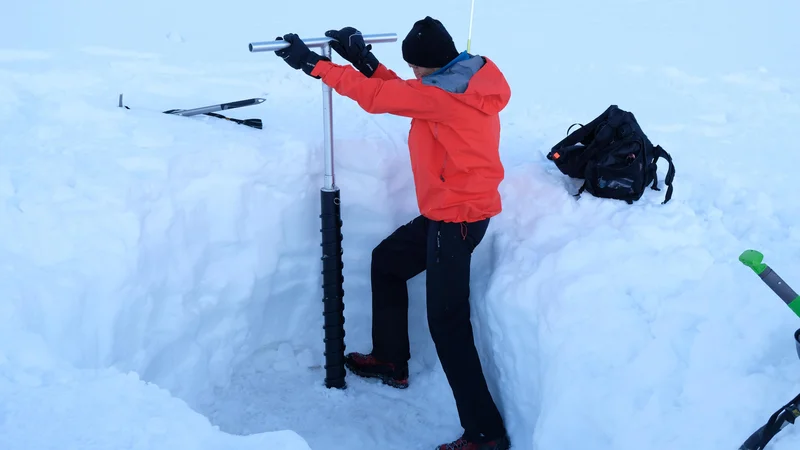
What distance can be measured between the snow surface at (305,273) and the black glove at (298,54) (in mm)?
867

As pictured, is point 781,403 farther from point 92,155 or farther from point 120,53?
point 120,53

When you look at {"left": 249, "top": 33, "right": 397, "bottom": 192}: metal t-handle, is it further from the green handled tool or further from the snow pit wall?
the green handled tool

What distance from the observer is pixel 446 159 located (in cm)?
319

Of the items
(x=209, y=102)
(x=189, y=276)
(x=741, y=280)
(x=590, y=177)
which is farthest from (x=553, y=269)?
(x=209, y=102)

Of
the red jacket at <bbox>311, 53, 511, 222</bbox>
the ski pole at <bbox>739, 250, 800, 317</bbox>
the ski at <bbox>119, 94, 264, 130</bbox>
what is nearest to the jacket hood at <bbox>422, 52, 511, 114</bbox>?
the red jacket at <bbox>311, 53, 511, 222</bbox>

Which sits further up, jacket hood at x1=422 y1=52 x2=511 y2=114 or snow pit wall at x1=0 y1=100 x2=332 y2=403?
jacket hood at x1=422 y1=52 x2=511 y2=114

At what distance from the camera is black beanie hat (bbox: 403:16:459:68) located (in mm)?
3021

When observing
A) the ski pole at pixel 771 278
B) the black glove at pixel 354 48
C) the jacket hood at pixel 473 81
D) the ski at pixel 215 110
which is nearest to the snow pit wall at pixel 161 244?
the ski at pixel 215 110

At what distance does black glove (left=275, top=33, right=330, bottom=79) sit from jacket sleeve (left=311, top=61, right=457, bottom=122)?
1.8 inches

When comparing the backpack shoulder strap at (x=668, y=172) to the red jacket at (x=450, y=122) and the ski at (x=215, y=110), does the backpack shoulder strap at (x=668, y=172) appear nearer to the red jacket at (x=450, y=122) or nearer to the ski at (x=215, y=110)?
the red jacket at (x=450, y=122)

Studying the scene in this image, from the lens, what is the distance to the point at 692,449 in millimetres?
2445

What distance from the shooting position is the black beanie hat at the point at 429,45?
9.91 feet

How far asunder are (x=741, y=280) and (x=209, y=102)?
3.62 m

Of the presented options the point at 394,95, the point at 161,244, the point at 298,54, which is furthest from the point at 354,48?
the point at 161,244
